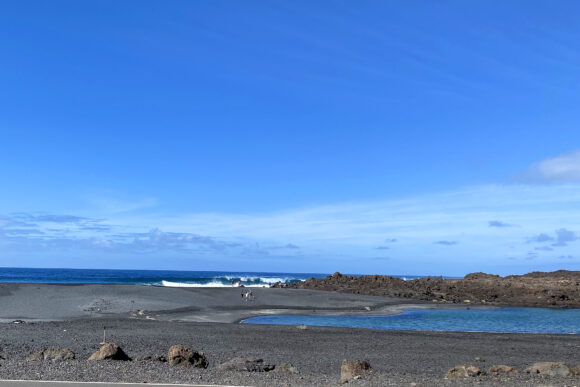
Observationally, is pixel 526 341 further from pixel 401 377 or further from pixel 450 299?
pixel 450 299

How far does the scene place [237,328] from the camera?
30406 mm

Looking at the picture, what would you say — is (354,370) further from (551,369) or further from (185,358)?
(551,369)

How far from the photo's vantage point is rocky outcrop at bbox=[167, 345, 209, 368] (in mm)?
16125

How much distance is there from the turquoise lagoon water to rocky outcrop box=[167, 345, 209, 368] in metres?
19.4

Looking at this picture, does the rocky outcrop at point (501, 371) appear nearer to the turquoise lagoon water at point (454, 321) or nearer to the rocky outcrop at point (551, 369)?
the rocky outcrop at point (551, 369)

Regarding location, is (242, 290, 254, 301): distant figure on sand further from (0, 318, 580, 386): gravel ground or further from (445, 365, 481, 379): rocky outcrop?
(445, 365, 481, 379): rocky outcrop

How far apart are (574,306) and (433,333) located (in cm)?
3475

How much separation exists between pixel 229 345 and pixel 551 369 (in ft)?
41.9

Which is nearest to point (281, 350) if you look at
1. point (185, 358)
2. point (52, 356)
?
point (185, 358)

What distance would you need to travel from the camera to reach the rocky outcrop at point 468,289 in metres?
61.6

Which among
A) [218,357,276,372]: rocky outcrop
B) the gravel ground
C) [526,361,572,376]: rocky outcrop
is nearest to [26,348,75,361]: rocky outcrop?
the gravel ground

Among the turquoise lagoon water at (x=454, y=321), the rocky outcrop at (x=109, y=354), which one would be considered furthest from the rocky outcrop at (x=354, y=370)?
the turquoise lagoon water at (x=454, y=321)

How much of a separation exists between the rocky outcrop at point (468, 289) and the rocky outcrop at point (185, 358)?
4642 centimetres

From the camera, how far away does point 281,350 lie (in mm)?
22734
